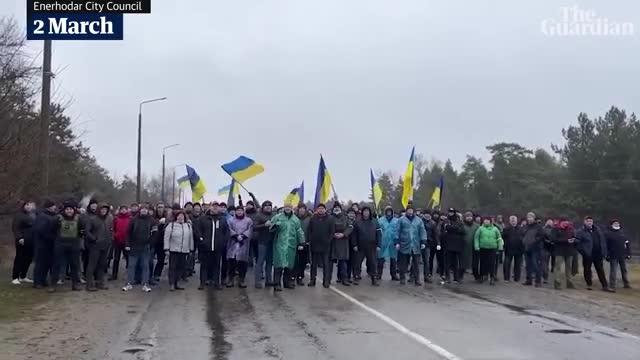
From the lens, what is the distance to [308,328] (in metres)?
11.0

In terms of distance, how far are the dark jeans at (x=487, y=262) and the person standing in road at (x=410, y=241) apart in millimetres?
1819

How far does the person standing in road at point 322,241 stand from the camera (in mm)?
17219

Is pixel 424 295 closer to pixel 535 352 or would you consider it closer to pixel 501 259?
pixel 535 352

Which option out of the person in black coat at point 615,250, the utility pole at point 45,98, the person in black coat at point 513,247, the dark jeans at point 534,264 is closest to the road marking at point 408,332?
the dark jeans at point 534,264

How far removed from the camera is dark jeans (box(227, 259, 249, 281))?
1686 cm

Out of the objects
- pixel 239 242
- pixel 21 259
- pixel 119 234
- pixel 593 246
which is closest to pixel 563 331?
pixel 239 242

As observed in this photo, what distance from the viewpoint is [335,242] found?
1756 cm

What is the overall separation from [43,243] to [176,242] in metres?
2.89

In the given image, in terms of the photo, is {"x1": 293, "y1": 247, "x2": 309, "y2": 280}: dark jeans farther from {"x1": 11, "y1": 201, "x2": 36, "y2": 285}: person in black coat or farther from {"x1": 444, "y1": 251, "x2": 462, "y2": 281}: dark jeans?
{"x1": 11, "y1": 201, "x2": 36, "y2": 285}: person in black coat

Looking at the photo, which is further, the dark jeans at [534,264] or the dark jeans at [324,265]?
the dark jeans at [534,264]

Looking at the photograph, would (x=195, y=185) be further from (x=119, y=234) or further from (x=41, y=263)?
(x=41, y=263)

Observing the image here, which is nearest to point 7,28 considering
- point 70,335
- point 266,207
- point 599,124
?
point 266,207

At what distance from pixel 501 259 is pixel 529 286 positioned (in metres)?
4.11

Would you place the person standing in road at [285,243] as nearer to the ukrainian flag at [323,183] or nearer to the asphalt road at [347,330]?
the asphalt road at [347,330]
